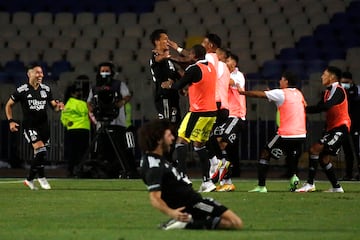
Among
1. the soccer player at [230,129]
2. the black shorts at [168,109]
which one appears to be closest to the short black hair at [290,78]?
the soccer player at [230,129]

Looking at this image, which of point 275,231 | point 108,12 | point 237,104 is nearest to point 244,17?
point 108,12

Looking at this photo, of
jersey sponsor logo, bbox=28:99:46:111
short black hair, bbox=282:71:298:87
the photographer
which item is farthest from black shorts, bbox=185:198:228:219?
the photographer

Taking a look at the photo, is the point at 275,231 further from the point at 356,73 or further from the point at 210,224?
the point at 356,73

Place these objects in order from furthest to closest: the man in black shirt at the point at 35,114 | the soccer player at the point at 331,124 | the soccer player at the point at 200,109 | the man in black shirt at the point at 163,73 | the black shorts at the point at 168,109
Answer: the black shorts at the point at 168,109 < the man in black shirt at the point at 35,114 < the man in black shirt at the point at 163,73 < the soccer player at the point at 331,124 < the soccer player at the point at 200,109

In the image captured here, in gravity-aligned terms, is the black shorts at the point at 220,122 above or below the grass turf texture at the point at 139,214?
above

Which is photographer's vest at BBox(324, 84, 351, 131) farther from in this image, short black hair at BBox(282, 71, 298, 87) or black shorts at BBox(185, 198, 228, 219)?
black shorts at BBox(185, 198, 228, 219)

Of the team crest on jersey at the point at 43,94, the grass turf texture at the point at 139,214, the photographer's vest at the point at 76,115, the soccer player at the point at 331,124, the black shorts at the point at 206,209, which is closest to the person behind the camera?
the grass turf texture at the point at 139,214

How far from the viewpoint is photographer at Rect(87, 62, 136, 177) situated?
2266 cm

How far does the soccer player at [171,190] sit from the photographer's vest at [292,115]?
6.40 metres

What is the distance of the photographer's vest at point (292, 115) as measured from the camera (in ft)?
56.4

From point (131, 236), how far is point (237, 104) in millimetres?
8768

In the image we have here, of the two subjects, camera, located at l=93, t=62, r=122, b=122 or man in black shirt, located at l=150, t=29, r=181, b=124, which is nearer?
man in black shirt, located at l=150, t=29, r=181, b=124

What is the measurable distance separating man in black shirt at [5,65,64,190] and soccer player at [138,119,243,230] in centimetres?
724

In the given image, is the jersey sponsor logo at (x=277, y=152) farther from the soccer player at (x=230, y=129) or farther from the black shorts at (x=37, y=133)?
the black shorts at (x=37, y=133)
